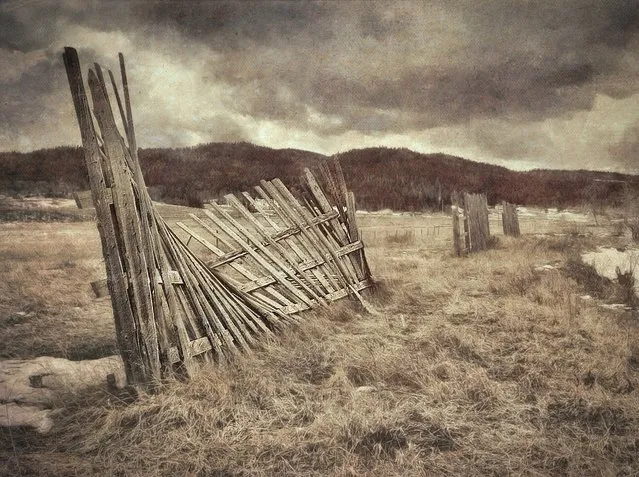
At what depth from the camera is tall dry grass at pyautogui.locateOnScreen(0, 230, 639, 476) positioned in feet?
7.07

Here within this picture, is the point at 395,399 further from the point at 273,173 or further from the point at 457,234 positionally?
the point at 457,234

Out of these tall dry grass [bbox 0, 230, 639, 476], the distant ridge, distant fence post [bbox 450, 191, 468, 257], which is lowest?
tall dry grass [bbox 0, 230, 639, 476]

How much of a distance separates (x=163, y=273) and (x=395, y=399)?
1838 millimetres

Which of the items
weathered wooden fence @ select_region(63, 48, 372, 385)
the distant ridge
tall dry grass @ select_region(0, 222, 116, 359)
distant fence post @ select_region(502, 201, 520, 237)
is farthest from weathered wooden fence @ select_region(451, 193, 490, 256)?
tall dry grass @ select_region(0, 222, 116, 359)

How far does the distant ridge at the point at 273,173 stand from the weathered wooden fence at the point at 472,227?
666mm

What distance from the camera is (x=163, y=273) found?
9.11ft

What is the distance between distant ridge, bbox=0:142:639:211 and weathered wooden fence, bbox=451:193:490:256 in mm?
666

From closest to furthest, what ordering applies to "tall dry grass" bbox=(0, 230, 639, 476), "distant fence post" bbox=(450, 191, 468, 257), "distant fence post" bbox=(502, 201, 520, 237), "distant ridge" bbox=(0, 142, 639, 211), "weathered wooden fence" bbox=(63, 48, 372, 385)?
1. "tall dry grass" bbox=(0, 230, 639, 476)
2. "weathered wooden fence" bbox=(63, 48, 372, 385)
3. "distant ridge" bbox=(0, 142, 639, 211)
4. "distant fence post" bbox=(450, 191, 468, 257)
5. "distant fence post" bbox=(502, 201, 520, 237)

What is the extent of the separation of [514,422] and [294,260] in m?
2.46

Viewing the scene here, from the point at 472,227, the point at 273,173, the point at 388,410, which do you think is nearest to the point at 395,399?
the point at 388,410

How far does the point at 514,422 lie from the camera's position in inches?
95.3

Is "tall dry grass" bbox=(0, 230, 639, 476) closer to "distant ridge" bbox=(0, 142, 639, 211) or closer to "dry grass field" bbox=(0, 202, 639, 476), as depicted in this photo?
"dry grass field" bbox=(0, 202, 639, 476)

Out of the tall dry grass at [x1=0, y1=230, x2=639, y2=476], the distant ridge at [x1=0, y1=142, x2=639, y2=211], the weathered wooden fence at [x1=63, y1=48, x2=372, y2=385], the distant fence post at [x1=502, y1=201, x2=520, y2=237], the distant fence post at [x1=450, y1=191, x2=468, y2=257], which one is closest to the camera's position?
the tall dry grass at [x1=0, y1=230, x2=639, y2=476]

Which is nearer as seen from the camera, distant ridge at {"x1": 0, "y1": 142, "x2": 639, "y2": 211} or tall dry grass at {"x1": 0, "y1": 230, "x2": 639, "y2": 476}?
tall dry grass at {"x1": 0, "y1": 230, "x2": 639, "y2": 476}
